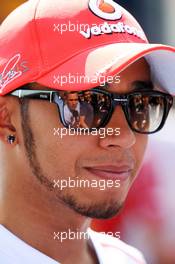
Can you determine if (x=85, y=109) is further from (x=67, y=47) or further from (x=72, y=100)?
(x=67, y=47)

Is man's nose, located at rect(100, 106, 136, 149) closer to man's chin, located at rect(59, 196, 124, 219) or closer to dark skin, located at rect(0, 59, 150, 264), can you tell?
dark skin, located at rect(0, 59, 150, 264)

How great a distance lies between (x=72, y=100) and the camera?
1.67 meters

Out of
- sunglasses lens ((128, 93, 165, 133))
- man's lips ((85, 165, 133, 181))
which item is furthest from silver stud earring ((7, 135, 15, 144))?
sunglasses lens ((128, 93, 165, 133))

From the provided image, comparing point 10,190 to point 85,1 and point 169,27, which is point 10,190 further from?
point 169,27

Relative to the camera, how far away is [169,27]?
145 inches

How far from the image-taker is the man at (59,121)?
65.3 inches

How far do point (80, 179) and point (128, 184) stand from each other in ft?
0.55

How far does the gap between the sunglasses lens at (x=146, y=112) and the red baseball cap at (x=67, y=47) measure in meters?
0.11

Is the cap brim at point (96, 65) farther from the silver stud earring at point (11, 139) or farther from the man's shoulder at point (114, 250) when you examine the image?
the man's shoulder at point (114, 250)

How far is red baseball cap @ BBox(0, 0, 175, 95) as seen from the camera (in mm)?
1630

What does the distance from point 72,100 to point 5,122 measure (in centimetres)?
20

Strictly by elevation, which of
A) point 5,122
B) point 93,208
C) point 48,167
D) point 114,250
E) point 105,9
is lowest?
point 114,250

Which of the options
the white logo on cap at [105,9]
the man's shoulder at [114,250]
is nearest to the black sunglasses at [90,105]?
the white logo on cap at [105,9]

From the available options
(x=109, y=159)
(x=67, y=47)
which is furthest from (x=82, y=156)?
(x=67, y=47)
